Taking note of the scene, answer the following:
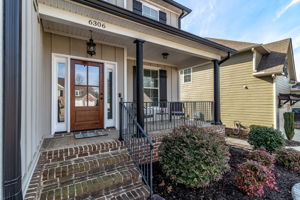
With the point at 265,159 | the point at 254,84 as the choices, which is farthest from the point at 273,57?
the point at 265,159

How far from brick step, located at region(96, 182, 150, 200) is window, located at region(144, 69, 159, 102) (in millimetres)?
3911

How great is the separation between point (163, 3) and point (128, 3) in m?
1.72

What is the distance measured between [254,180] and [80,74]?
473 cm

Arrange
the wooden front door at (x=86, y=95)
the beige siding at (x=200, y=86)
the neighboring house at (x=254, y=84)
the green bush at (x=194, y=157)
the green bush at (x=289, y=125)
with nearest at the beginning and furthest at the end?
the green bush at (x=194, y=157) → the wooden front door at (x=86, y=95) → the green bush at (x=289, y=125) → the neighboring house at (x=254, y=84) → the beige siding at (x=200, y=86)

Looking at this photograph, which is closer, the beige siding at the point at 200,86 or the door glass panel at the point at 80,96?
the door glass panel at the point at 80,96

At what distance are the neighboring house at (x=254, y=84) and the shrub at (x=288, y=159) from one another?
4862 millimetres

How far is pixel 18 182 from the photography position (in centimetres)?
135

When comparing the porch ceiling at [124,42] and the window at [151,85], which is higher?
the porch ceiling at [124,42]

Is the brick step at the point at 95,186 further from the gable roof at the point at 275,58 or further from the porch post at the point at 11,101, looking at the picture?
the gable roof at the point at 275,58

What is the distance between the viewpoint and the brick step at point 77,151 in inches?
98.3

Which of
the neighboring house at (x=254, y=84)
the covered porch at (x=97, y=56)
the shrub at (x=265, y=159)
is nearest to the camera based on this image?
the covered porch at (x=97, y=56)

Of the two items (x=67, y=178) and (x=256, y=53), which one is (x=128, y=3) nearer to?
(x=67, y=178)

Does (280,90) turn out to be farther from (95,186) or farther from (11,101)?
(11,101)

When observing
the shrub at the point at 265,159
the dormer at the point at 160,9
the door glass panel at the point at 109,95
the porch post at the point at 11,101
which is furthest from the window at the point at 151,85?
the porch post at the point at 11,101
